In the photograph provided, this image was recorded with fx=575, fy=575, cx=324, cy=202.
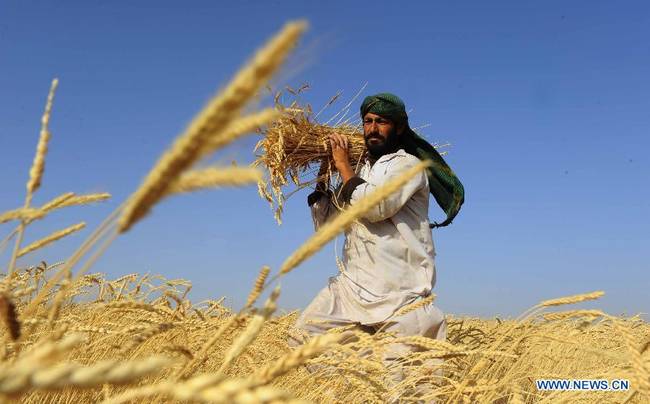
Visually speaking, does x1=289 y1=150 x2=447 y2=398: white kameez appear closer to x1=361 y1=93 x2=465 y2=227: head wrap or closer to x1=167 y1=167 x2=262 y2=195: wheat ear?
x1=361 y1=93 x2=465 y2=227: head wrap

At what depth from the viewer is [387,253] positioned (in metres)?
3.57

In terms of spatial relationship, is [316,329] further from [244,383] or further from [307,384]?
[244,383]

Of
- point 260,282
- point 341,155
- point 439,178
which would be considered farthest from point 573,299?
point 439,178

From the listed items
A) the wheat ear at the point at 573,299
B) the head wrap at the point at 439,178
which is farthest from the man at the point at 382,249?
the wheat ear at the point at 573,299

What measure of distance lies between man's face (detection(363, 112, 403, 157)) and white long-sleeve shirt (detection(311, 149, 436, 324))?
0.42 feet

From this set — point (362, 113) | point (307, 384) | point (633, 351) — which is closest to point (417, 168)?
point (633, 351)

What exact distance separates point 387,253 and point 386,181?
1.50ft

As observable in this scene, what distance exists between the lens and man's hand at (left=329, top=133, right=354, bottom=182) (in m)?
3.65

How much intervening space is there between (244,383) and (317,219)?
3.60 meters

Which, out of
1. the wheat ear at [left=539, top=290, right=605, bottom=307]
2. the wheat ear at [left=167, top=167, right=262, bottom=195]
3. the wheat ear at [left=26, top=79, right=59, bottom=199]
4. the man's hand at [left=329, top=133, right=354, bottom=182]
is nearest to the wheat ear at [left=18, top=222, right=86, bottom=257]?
the wheat ear at [left=26, top=79, right=59, bottom=199]

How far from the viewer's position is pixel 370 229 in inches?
144

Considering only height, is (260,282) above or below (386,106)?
below

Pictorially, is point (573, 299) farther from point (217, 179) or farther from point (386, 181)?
point (386, 181)

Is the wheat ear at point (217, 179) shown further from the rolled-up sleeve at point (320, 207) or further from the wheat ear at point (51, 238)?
the rolled-up sleeve at point (320, 207)
